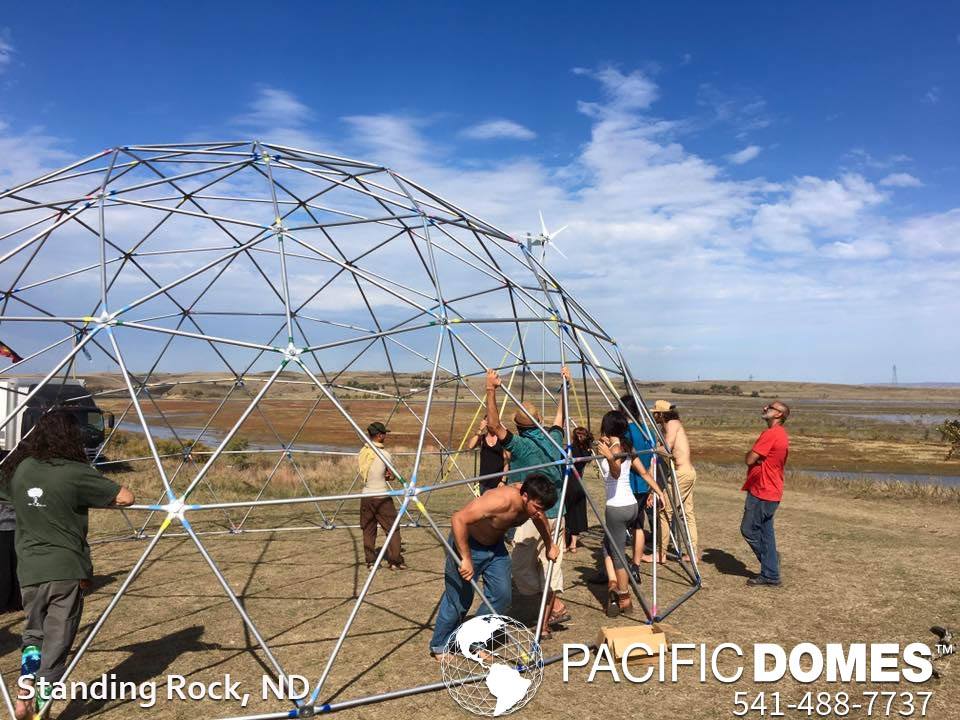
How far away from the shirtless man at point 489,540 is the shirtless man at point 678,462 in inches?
164

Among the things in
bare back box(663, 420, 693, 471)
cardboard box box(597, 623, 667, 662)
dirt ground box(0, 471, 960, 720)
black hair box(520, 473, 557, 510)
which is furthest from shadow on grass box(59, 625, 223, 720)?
bare back box(663, 420, 693, 471)

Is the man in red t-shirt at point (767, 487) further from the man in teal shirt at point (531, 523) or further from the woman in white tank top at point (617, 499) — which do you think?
the man in teal shirt at point (531, 523)

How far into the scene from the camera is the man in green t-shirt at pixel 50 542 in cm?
554

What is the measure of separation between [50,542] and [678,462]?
27.1ft

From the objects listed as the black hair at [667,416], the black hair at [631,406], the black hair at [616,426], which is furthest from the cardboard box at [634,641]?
the black hair at [667,416]

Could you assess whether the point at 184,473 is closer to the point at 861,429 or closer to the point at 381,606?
the point at 381,606

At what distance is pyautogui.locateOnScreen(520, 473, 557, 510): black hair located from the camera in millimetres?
6180

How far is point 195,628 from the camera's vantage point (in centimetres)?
832

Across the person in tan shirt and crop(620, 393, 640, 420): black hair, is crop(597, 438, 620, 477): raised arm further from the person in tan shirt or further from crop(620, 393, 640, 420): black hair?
the person in tan shirt

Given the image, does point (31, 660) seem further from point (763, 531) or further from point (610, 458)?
point (763, 531)

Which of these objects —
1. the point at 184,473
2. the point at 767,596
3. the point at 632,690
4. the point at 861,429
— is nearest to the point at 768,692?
the point at 632,690

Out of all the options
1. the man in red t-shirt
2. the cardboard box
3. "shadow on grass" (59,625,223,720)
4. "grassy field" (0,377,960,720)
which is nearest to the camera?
"shadow on grass" (59,625,223,720)

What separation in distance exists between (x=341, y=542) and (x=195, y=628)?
4798mm

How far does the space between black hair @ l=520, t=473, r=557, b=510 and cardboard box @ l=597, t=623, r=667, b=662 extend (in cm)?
193
